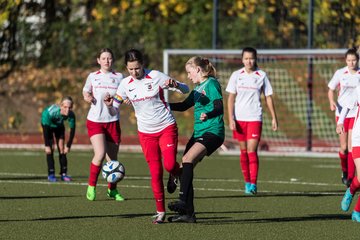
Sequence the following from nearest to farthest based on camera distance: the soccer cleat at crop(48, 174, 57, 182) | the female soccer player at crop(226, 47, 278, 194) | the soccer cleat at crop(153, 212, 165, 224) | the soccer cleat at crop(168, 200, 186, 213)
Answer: the soccer cleat at crop(168, 200, 186, 213), the soccer cleat at crop(153, 212, 165, 224), the female soccer player at crop(226, 47, 278, 194), the soccer cleat at crop(48, 174, 57, 182)

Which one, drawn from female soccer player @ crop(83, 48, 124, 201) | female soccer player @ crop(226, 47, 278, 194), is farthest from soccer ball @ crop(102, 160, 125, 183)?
female soccer player @ crop(226, 47, 278, 194)

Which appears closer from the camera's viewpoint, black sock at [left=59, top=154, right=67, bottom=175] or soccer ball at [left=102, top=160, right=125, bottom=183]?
soccer ball at [left=102, top=160, right=125, bottom=183]

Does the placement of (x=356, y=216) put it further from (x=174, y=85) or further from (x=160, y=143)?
(x=174, y=85)

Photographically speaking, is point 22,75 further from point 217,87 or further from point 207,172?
point 217,87

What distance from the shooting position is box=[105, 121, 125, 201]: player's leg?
14094 mm

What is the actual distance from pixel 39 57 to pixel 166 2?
3.85m

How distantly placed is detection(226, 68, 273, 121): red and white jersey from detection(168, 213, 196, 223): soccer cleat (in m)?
3.99

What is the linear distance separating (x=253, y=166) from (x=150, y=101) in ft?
12.3

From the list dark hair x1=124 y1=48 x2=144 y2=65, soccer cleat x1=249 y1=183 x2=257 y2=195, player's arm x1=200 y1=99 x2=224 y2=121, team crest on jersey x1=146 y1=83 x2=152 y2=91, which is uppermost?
dark hair x1=124 y1=48 x2=144 y2=65

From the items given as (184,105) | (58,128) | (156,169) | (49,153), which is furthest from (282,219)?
(58,128)

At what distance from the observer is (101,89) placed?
14031 millimetres

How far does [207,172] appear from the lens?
19203mm

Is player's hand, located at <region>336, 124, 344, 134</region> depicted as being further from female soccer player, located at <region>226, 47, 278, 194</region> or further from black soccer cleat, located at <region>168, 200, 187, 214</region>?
female soccer player, located at <region>226, 47, 278, 194</region>

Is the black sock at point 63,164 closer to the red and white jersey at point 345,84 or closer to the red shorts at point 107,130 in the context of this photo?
the red shorts at point 107,130
